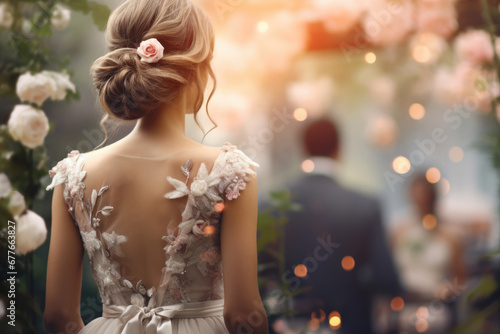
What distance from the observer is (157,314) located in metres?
1.03

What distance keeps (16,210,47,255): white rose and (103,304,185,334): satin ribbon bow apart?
42cm

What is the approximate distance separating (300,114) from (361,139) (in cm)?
23

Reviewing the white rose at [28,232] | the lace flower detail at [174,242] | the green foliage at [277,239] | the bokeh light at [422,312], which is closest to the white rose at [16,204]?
the white rose at [28,232]

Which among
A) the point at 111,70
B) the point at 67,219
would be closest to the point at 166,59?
the point at 111,70

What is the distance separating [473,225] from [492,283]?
0.73ft

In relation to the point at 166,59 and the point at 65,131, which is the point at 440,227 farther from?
the point at 65,131

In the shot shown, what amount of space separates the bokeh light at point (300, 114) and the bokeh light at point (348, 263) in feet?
1.64


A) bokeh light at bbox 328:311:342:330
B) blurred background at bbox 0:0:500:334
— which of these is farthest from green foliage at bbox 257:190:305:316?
bokeh light at bbox 328:311:342:330

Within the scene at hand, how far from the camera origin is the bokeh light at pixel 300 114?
168cm

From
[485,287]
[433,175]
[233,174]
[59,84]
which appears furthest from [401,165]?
[59,84]

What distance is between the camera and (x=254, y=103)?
168 cm

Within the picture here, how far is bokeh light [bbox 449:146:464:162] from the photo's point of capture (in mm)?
1573

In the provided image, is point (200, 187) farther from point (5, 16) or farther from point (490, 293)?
point (490, 293)

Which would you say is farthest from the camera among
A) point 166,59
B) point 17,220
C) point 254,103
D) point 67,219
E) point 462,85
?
point 254,103
